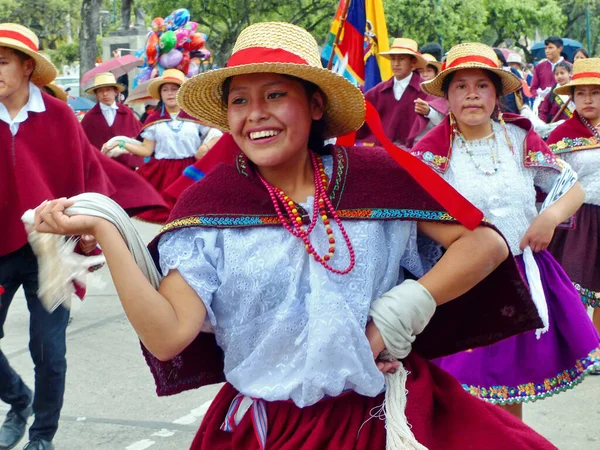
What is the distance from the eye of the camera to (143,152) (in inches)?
368

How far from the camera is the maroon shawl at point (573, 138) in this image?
6.04 m

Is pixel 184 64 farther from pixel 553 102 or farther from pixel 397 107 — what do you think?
pixel 553 102

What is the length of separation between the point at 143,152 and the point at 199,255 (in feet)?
22.9

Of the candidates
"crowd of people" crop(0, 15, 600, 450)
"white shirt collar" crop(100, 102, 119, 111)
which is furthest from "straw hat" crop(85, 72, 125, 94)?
"crowd of people" crop(0, 15, 600, 450)

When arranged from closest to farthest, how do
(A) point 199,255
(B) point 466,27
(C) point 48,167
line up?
(A) point 199,255 < (C) point 48,167 < (B) point 466,27

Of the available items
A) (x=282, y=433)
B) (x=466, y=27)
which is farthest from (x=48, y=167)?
(x=466, y=27)

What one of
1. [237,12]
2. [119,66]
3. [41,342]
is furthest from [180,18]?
[237,12]

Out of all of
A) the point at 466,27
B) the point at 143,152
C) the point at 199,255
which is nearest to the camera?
the point at 199,255

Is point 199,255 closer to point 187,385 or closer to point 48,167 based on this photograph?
point 187,385

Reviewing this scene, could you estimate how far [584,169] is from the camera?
613 centimetres

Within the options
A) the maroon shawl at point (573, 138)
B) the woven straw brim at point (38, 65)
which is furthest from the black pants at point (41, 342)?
the maroon shawl at point (573, 138)

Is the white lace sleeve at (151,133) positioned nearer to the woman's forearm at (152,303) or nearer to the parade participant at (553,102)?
the parade participant at (553,102)

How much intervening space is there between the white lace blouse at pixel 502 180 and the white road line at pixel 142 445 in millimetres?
1954

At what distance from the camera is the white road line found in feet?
15.9
